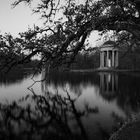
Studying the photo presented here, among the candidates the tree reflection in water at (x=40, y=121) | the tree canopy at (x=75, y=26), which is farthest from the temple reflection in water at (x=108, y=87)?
the tree canopy at (x=75, y=26)

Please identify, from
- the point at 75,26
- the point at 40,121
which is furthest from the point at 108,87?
the point at 75,26

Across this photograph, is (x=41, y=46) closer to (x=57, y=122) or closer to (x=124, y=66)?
(x=57, y=122)

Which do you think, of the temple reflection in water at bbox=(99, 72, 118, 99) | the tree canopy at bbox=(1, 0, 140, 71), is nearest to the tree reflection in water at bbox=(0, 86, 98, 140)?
the tree canopy at bbox=(1, 0, 140, 71)

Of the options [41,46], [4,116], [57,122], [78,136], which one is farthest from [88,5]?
[4,116]

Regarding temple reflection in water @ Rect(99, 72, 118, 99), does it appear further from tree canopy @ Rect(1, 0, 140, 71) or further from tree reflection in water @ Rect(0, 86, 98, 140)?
tree canopy @ Rect(1, 0, 140, 71)

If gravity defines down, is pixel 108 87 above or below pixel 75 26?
below

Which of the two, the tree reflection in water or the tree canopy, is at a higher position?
the tree canopy

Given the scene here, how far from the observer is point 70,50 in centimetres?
1033

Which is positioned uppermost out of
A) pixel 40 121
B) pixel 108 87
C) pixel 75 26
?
pixel 75 26

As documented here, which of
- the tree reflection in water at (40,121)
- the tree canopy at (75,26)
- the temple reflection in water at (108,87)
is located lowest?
the tree reflection in water at (40,121)

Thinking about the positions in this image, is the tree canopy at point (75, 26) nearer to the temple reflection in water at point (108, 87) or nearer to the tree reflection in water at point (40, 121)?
the tree reflection in water at point (40, 121)

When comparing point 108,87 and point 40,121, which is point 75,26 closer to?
point 40,121

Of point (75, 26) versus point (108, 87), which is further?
point (108, 87)

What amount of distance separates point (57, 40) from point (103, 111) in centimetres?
1074
